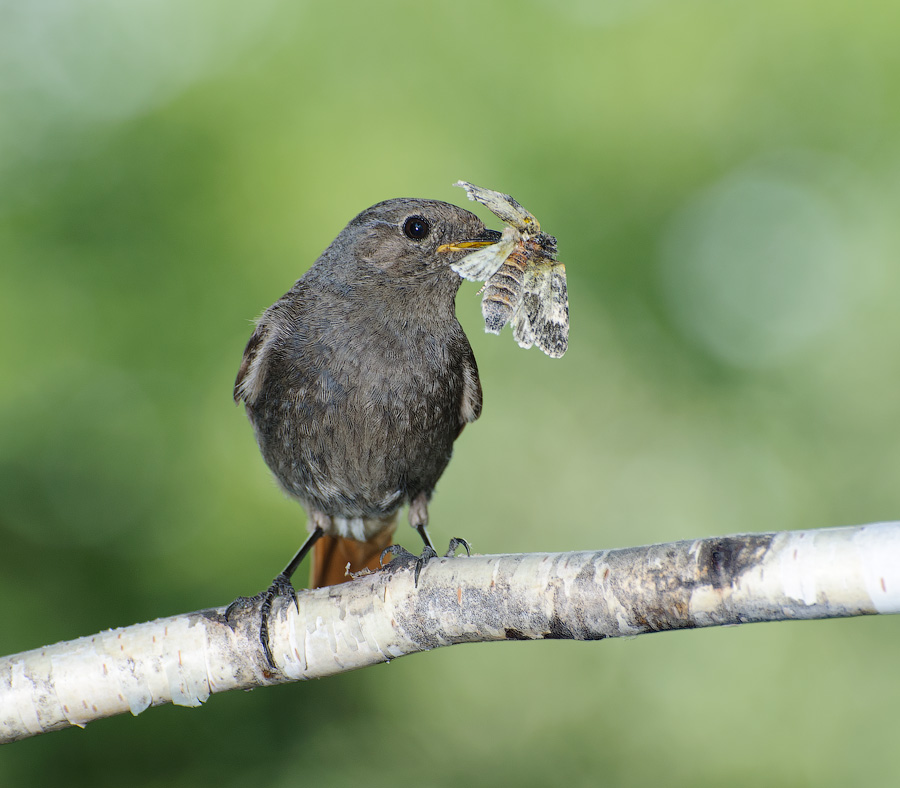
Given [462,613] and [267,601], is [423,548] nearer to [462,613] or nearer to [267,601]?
[267,601]

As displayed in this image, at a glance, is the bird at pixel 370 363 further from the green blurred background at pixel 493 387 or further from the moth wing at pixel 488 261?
the green blurred background at pixel 493 387

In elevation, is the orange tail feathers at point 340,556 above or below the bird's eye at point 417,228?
below

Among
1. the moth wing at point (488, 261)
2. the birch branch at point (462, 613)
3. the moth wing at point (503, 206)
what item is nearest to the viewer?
the birch branch at point (462, 613)

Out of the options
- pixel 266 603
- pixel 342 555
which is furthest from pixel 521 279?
pixel 342 555

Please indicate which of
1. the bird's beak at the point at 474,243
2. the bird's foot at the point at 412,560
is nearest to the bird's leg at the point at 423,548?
the bird's foot at the point at 412,560

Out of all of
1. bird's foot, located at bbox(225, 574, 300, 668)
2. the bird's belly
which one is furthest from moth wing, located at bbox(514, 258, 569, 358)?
bird's foot, located at bbox(225, 574, 300, 668)

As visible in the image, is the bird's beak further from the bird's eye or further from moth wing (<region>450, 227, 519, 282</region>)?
moth wing (<region>450, 227, 519, 282</region>)
